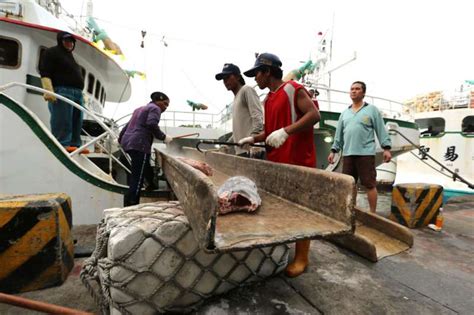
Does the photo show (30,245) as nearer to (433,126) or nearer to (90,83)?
(90,83)

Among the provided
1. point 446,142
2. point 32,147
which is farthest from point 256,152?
point 446,142

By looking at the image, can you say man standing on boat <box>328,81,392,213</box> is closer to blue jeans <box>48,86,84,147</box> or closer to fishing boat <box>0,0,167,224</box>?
fishing boat <box>0,0,167,224</box>

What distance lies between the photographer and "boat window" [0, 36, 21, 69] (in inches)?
184

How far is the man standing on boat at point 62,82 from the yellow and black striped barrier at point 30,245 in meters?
2.62

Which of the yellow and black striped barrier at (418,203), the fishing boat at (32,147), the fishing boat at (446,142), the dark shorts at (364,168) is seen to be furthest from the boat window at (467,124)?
the fishing boat at (32,147)

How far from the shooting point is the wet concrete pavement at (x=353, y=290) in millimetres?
1690

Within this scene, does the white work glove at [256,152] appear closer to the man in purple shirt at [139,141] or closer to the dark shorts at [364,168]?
the dark shorts at [364,168]

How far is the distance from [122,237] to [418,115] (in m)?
16.9

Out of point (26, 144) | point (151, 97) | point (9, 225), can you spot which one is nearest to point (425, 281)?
point (9, 225)

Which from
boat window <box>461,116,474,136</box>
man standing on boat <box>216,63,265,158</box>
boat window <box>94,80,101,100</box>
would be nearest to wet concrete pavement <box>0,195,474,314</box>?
man standing on boat <box>216,63,265,158</box>

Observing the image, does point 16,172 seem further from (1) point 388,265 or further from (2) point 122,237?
(1) point 388,265

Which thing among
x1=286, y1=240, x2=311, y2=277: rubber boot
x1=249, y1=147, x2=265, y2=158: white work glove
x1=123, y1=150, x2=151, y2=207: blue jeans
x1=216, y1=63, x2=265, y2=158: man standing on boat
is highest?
x1=216, y1=63, x2=265, y2=158: man standing on boat

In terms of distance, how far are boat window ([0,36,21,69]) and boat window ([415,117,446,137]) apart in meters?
15.9

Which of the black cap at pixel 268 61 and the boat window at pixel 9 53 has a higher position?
the boat window at pixel 9 53
